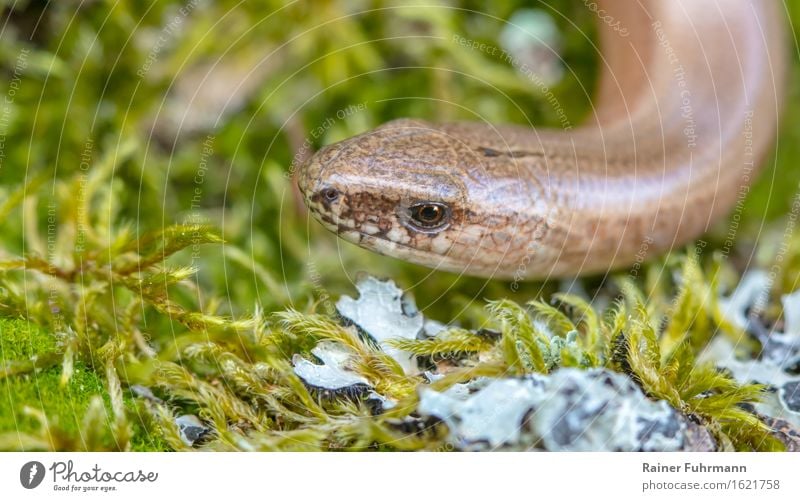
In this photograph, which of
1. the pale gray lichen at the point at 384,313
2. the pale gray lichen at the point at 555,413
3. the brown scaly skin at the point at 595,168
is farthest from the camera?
the brown scaly skin at the point at 595,168

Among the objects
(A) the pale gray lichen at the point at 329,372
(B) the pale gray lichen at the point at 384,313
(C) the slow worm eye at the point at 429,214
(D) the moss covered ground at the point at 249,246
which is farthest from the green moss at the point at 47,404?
(C) the slow worm eye at the point at 429,214

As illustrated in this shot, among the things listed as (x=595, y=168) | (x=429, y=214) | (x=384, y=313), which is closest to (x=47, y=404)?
(x=384, y=313)

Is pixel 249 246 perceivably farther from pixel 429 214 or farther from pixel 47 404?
pixel 47 404

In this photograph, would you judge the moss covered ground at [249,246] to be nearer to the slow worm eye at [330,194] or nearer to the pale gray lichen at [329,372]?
the pale gray lichen at [329,372]

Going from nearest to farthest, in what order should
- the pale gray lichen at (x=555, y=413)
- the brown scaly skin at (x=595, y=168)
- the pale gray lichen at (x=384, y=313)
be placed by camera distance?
the pale gray lichen at (x=555, y=413) < the pale gray lichen at (x=384, y=313) < the brown scaly skin at (x=595, y=168)

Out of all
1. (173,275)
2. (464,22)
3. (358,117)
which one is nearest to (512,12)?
(464,22)

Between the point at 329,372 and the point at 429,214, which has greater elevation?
the point at 429,214

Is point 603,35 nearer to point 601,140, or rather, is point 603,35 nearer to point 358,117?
point 601,140

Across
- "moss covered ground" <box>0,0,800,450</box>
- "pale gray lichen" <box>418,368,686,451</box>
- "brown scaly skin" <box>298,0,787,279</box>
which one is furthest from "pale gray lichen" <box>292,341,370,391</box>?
"brown scaly skin" <box>298,0,787,279</box>

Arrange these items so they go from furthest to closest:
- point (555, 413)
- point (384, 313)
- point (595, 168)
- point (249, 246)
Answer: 1. point (249, 246)
2. point (595, 168)
3. point (384, 313)
4. point (555, 413)
